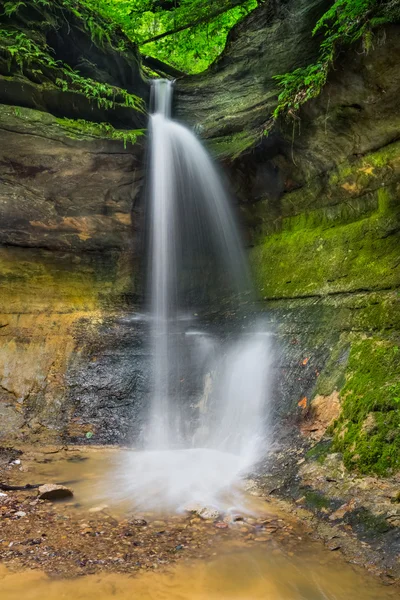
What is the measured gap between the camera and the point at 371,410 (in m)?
4.23

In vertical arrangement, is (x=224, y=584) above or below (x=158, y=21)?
below

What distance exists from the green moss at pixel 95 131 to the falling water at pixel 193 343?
641mm

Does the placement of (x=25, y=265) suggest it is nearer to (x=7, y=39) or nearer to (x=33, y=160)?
(x=33, y=160)

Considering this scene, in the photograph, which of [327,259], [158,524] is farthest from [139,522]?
[327,259]

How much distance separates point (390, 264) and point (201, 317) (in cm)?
386

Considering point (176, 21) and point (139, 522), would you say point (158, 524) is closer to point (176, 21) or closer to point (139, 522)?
point (139, 522)

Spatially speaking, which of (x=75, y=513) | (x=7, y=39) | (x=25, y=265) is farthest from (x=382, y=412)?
(x=7, y=39)

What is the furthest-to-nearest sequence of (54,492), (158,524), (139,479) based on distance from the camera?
(139,479) → (54,492) → (158,524)

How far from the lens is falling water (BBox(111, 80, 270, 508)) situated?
521cm

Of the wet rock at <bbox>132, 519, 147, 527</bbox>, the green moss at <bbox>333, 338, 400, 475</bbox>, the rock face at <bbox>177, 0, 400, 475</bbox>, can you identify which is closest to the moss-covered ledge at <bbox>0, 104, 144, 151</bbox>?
the rock face at <bbox>177, 0, 400, 475</bbox>

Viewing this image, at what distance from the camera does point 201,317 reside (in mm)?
8398

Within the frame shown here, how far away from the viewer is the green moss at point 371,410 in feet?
12.5

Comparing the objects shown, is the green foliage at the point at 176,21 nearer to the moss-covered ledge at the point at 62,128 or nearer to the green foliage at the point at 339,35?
the moss-covered ledge at the point at 62,128

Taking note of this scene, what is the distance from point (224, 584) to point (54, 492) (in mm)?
2168
